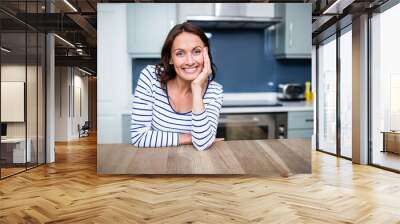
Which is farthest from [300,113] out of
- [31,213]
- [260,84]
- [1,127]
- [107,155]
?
[1,127]

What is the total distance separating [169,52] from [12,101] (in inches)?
86.2

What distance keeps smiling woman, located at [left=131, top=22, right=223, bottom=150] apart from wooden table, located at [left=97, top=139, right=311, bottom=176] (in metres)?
0.14

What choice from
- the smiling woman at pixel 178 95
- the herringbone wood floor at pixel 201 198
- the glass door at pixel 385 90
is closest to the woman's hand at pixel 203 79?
the smiling woman at pixel 178 95

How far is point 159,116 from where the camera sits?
541 centimetres

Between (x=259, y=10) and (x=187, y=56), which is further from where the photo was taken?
(x=259, y=10)

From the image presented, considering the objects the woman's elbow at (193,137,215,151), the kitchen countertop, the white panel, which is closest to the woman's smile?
the kitchen countertop

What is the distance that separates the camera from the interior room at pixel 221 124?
401 centimetres

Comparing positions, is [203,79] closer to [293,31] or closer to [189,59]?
[189,59]

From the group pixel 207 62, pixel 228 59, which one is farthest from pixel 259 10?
pixel 207 62

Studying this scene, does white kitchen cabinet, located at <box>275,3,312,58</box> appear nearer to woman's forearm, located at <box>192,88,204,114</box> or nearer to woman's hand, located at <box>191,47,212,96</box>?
woman's hand, located at <box>191,47,212,96</box>

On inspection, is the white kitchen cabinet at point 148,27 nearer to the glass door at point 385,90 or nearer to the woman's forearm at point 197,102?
the woman's forearm at point 197,102

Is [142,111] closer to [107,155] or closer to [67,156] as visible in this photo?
[107,155]

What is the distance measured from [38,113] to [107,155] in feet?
5.84

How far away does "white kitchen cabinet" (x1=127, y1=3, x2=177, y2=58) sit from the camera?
5371mm
